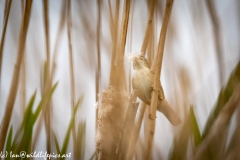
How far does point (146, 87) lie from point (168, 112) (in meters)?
0.10

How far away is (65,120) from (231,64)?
1.79 feet

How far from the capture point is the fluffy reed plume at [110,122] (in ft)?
3.09

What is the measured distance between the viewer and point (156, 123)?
969 millimetres

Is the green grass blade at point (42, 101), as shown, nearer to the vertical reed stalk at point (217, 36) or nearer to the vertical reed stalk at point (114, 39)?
the vertical reed stalk at point (114, 39)

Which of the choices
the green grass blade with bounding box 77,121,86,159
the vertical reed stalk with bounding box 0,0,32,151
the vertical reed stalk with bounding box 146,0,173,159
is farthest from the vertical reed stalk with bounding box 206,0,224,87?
the vertical reed stalk with bounding box 0,0,32,151

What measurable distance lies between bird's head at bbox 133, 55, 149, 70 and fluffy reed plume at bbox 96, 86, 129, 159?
0.09m

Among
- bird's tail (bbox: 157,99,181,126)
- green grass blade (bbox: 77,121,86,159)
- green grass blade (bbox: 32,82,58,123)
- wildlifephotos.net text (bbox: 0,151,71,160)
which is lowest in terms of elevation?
wildlifephotos.net text (bbox: 0,151,71,160)

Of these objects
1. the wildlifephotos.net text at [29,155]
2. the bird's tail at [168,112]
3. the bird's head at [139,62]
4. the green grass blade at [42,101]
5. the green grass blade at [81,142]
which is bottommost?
the wildlifephotos.net text at [29,155]

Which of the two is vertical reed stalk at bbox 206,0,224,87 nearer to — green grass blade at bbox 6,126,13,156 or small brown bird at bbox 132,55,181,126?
small brown bird at bbox 132,55,181,126

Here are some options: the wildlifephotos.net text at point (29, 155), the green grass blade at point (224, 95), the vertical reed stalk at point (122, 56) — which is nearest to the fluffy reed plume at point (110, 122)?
the vertical reed stalk at point (122, 56)

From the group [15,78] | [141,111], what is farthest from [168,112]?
[15,78]

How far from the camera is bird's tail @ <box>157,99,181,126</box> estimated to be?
3.07 ft

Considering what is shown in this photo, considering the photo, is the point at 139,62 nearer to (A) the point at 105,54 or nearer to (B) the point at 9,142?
(A) the point at 105,54

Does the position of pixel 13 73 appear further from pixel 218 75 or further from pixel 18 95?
pixel 218 75
